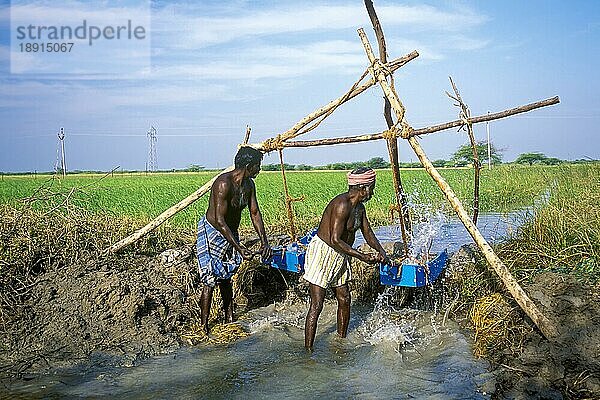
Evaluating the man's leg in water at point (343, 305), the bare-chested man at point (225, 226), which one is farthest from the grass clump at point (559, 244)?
the bare-chested man at point (225, 226)

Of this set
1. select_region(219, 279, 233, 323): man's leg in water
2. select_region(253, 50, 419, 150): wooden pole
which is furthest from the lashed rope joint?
select_region(219, 279, 233, 323): man's leg in water

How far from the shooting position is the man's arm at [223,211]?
230 inches

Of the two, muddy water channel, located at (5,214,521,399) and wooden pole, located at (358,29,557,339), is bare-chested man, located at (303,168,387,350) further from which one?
wooden pole, located at (358,29,557,339)

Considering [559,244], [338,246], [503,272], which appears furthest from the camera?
[559,244]

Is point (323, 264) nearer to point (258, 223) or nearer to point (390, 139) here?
point (258, 223)

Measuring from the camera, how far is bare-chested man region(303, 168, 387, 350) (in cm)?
536

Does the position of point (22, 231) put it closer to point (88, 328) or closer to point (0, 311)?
point (0, 311)

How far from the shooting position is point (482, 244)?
5219 mm

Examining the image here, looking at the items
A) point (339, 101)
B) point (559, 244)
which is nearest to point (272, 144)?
point (339, 101)

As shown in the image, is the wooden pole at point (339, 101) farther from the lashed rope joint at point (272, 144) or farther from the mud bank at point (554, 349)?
the mud bank at point (554, 349)

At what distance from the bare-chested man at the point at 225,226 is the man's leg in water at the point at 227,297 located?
0.21 feet

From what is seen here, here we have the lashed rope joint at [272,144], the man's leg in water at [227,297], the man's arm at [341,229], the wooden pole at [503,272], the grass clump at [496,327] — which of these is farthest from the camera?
the lashed rope joint at [272,144]

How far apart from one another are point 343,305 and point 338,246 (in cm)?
69

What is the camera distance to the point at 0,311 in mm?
5859
